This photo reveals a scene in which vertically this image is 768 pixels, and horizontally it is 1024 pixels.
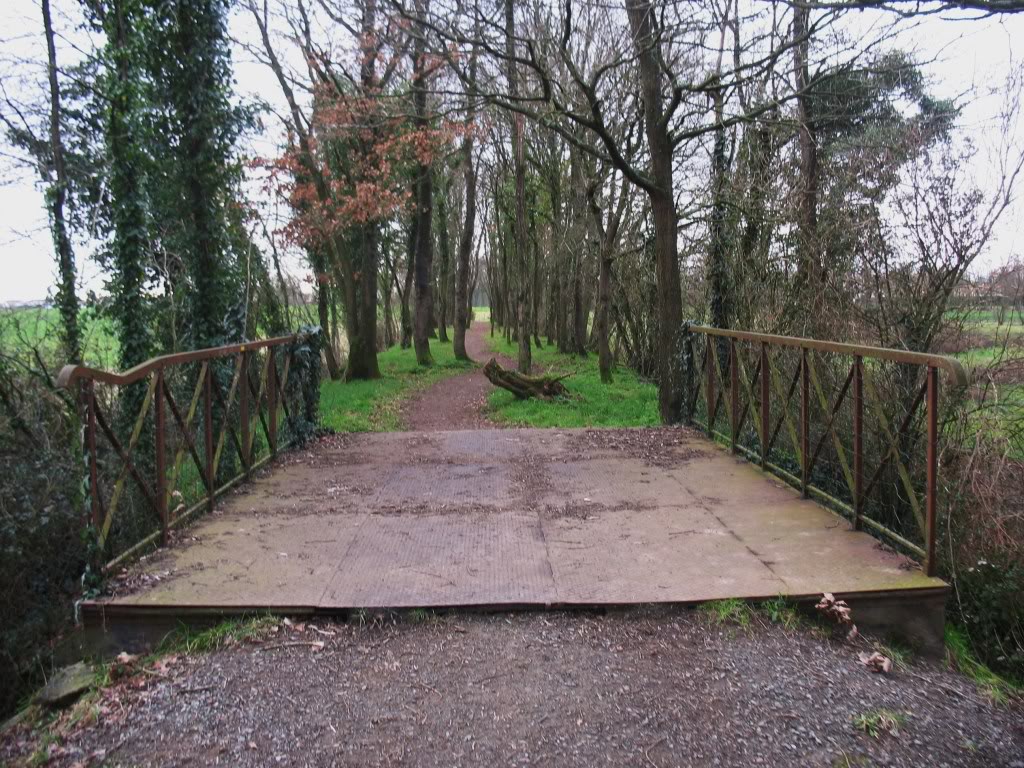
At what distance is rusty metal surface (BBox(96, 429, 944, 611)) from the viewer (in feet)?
12.7

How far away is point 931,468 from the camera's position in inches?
153

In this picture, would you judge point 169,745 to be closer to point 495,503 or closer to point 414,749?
point 414,749

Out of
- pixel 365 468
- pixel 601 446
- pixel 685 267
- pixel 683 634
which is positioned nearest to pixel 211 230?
pixel 365 468

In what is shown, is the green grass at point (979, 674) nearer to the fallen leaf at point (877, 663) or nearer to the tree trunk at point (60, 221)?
the fallen leaf at point (877, 663)

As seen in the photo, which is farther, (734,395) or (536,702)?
(734,395)

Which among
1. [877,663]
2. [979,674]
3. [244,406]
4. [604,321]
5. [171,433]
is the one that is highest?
[604,321]

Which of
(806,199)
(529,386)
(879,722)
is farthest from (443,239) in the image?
(879,722)

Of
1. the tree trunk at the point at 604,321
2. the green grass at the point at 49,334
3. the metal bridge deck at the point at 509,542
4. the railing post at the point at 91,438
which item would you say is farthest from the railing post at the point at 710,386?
the tree trunk at the point at 604,321

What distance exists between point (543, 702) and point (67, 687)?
204 centimetres

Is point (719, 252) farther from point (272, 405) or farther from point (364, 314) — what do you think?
point (364, 314)

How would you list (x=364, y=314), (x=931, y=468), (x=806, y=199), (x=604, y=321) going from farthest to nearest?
1. (x=364, y=314)
2. (x=604, y=321)
3. (x=806, y=199)
4. (x=931, y=468)

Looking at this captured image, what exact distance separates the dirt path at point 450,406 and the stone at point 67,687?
24.8ft

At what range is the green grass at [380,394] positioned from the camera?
12.5 metres

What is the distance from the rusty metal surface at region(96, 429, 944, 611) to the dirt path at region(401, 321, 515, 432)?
4877 millimetres
